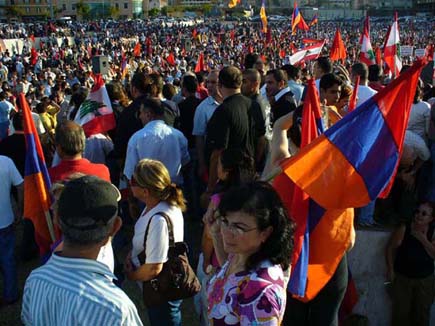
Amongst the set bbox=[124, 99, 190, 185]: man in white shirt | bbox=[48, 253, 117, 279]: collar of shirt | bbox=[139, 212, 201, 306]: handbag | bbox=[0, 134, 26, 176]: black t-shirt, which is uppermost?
bbox=[48, 253, 117, 279]: collar of shirt

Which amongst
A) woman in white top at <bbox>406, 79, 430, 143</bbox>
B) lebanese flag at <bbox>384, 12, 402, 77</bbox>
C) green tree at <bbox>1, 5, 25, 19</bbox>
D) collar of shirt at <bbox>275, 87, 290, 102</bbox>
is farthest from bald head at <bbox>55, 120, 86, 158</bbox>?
green tree at <bbox>1, 5, 25, 19</bbox>

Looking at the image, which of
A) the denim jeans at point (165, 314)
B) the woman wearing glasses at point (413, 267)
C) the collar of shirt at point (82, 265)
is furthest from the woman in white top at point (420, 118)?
the collar of shirt at point (82, 265)

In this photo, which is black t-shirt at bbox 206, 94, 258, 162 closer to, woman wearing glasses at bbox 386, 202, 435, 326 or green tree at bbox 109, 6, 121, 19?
woman wearing glasses at bbox 386, 202, 435, 326

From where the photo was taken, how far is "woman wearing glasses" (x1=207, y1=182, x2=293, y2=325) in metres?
1.91

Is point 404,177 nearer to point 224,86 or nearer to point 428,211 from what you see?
point 428,211

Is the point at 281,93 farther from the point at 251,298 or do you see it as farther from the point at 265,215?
the point at 251,298

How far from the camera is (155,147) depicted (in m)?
4.12

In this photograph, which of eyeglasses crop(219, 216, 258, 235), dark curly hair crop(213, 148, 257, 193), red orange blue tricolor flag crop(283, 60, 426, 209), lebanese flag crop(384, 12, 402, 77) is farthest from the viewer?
lebanese flag crop(384, 12, 402, 77)

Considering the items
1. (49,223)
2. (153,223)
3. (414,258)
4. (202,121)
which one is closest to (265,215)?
(153,223)

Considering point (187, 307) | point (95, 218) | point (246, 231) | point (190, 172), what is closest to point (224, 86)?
point (190, 172)

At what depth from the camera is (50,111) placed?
788cm

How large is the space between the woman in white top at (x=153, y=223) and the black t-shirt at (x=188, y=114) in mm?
2712

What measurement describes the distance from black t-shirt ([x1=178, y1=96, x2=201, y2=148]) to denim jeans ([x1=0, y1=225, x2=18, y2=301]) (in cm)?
215

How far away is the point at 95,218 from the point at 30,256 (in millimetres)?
3496
